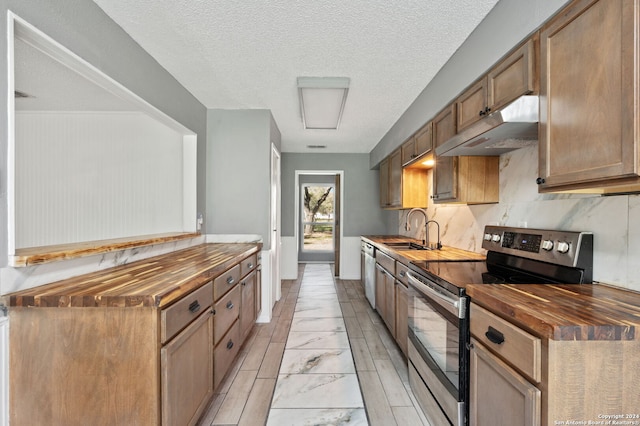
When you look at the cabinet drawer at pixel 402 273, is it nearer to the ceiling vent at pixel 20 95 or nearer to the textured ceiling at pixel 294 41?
the textured ceiling at pixel 294 41

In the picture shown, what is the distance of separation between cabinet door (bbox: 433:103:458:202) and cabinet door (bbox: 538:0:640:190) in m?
0.94

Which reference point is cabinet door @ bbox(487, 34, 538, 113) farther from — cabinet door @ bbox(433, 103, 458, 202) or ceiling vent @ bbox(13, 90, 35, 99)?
ceiling vent @ bbox(13, 90, 35, 99)

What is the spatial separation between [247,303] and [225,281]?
723 mm

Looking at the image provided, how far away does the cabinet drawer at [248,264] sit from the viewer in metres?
2.60

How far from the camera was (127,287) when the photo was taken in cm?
136

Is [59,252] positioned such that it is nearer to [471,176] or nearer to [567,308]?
[567,308]

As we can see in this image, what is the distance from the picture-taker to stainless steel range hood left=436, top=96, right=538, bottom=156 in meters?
1.38

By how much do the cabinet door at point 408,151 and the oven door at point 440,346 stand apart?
5.40 ft

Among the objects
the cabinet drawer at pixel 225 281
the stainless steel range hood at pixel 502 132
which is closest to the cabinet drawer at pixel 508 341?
the stainless steel range hood at pixel 502 132

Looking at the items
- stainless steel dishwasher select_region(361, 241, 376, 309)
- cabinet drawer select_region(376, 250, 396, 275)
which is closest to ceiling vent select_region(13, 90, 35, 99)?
cabinet drawer select_region(376, 250, 396, 275)

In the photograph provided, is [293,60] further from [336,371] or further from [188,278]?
[336,371]

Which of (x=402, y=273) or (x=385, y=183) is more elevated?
(x=385, y=183)

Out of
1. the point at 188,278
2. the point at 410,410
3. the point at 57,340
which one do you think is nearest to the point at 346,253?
the point at 410,410

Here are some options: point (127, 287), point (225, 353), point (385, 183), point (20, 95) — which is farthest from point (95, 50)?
point (385, 183)
